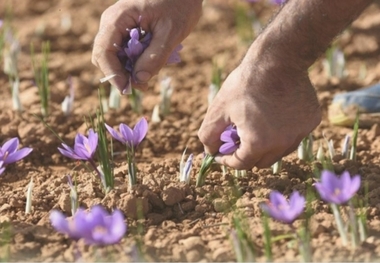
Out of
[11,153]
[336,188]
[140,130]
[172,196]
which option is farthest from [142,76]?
[336,188]

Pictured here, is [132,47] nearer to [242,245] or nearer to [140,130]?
[140,130]

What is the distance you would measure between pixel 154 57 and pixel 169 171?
0.52 metres

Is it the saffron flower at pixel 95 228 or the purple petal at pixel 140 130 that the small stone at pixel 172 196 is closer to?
the purple petal at pixel 140 130

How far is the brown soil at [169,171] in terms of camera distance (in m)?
2.50

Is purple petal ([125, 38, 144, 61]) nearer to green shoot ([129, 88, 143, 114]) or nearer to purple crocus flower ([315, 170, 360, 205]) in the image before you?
purple crocus flower ([315, 170, 360, 205])

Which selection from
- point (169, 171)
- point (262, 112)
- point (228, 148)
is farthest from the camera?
point (169, 171)

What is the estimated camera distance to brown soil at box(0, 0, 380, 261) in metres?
2.50

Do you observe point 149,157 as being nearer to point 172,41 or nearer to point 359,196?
point 172,41

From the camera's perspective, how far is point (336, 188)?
2.33 m

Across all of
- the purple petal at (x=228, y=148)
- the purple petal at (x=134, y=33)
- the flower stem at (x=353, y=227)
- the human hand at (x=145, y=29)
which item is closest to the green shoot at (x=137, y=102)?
the human hand at (x=145, y=29)

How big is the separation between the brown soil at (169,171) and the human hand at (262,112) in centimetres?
18

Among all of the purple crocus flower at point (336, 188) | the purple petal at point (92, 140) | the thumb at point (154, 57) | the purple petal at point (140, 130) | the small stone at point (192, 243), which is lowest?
the small stone at point (192, 243)

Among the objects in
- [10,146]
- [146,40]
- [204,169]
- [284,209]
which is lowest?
[284,209]

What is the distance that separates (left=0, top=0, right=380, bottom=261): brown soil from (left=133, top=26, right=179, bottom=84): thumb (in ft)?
0.90
